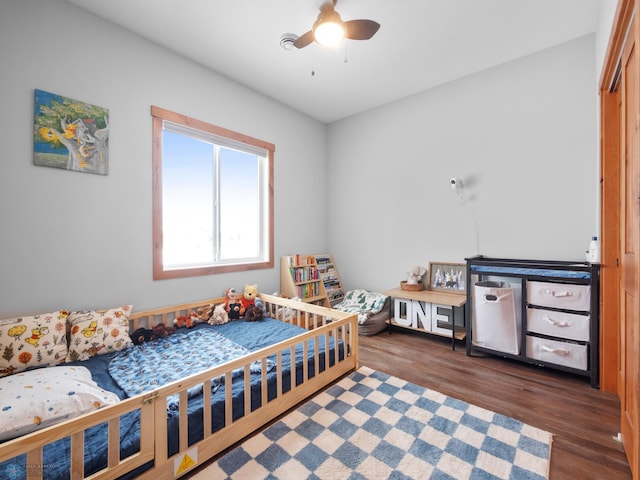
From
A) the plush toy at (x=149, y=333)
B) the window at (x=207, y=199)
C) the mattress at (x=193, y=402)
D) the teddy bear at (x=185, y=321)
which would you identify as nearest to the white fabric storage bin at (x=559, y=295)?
the mattress at (x=193, y=402)

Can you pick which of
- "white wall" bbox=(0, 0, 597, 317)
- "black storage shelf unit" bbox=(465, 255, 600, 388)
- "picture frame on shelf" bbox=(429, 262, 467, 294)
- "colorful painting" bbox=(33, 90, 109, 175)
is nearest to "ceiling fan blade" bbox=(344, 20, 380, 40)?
"white wall" bbox=(0, 0, 597, 317)

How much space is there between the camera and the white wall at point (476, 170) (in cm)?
251

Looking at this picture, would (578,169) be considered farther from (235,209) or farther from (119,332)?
(119,332)

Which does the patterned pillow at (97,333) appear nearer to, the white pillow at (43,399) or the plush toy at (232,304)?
the white pillow at (43,399)

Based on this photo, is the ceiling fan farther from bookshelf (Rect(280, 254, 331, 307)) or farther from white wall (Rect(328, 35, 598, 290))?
bookshelf (Rect(280, 254, 331, 307))

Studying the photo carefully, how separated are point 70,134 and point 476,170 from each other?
142 inches

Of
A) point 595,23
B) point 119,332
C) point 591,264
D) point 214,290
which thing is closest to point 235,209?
point 214,290

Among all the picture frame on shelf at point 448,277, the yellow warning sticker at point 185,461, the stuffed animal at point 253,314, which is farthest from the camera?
the picture frame on shelf at point 448,277

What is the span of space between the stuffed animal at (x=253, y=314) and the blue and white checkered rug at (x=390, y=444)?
1.11 m

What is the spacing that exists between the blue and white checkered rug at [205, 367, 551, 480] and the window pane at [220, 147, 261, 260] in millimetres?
1958

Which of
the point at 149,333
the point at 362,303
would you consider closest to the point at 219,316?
the point at 149,333

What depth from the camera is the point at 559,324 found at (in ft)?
7.26

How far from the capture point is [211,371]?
57.1 inches

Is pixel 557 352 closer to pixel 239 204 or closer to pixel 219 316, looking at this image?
pixel 219 316
